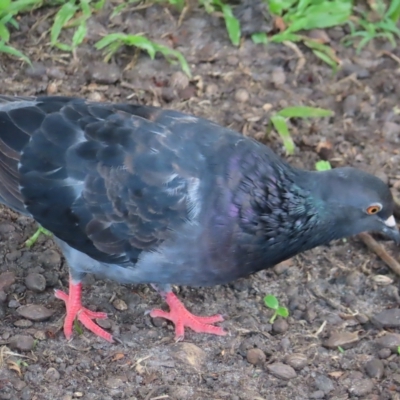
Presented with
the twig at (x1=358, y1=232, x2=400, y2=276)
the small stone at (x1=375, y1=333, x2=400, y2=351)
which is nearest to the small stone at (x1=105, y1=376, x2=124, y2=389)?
the small stone at (x1=375, y1=333, x2=400, y2=351)

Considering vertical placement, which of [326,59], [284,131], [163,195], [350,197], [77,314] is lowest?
[77,314]

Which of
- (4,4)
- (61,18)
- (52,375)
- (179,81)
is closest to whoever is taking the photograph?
(52,375)

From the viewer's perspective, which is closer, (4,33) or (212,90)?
(4,33)

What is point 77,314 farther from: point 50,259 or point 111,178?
point 111,178

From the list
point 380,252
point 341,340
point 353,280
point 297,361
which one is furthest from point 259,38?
point 297,361

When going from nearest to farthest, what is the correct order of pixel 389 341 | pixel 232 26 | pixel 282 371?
pixel 282 371
pixel 389 341
pixel 232 26

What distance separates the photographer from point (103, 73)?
720cm

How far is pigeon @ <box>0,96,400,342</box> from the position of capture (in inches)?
196

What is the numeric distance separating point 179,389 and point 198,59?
3876 mm

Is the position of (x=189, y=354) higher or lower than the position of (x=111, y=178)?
lower

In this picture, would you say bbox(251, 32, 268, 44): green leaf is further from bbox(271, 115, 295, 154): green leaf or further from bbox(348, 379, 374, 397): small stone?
bbox(348, 379, 374, 397): small stone

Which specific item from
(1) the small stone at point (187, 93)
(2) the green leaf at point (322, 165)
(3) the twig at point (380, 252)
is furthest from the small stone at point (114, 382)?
(1) the small stone at point (187, 93)

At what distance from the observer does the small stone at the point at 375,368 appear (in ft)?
17.3

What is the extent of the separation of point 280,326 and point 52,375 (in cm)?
179
